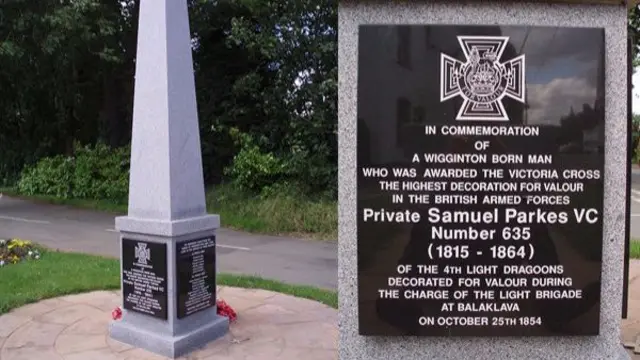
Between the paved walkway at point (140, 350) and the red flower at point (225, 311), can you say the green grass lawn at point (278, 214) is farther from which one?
the red flower at point (225, 311)

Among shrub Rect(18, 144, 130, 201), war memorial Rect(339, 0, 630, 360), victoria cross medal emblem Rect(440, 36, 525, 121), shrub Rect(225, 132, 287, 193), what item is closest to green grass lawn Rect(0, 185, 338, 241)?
shrub Rect(225, 132, 287, 193)

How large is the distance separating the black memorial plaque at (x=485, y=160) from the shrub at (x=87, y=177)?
15079 millimetres

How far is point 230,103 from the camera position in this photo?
16234 millimetres

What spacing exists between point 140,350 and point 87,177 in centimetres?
1387

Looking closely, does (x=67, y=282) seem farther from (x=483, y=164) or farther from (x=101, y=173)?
(x=101, y=173)

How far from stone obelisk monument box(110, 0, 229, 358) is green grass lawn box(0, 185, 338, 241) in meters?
6.88

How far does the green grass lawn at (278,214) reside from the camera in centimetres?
1227

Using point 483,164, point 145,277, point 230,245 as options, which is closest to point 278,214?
point 230,245

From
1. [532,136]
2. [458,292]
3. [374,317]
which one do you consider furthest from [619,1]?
[374,317]

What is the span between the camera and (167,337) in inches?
191

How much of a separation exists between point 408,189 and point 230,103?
45.2 ft

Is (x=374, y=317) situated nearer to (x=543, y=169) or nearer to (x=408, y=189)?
(x=408, y=189)

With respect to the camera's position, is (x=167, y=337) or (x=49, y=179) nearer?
(x=167, y=337)

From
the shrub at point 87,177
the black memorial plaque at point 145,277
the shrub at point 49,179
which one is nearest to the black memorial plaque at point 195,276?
the black memorial plaque at point 145,277
